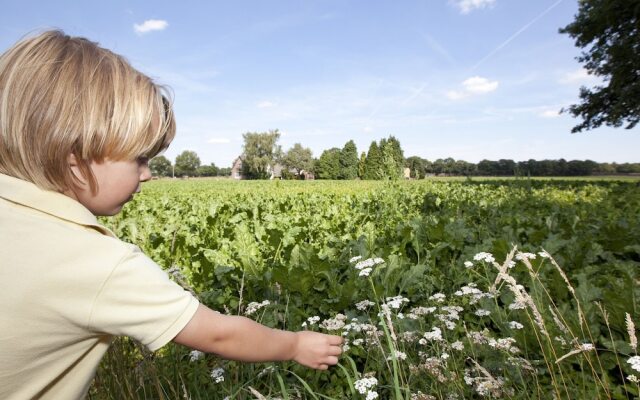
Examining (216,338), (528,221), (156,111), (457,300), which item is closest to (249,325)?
(216,338)

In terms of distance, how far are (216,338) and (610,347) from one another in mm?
1985

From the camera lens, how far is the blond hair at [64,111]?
128 cm

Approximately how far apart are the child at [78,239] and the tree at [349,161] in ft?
367

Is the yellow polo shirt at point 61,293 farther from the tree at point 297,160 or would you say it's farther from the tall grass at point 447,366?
the tree at point 297,160

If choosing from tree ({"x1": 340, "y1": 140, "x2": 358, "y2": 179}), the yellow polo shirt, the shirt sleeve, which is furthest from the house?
the shirt sleeve

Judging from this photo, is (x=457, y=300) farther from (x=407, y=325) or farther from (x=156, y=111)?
(x=156, y=111)

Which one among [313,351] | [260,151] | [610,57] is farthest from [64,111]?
A: [260,151]

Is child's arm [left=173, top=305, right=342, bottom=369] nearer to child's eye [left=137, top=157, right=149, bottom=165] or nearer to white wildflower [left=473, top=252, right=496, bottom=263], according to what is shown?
child's eye [left=137, top=157, right=149, bottom=165]

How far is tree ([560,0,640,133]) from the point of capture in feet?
78.3

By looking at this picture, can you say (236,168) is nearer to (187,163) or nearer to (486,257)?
(187,163)

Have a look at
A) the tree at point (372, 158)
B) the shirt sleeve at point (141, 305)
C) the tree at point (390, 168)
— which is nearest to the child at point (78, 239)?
the shirt sleeve at point (141, 305)

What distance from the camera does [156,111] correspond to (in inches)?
57.3

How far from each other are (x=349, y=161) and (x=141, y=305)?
11766 cm

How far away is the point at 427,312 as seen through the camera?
2.42 meters
